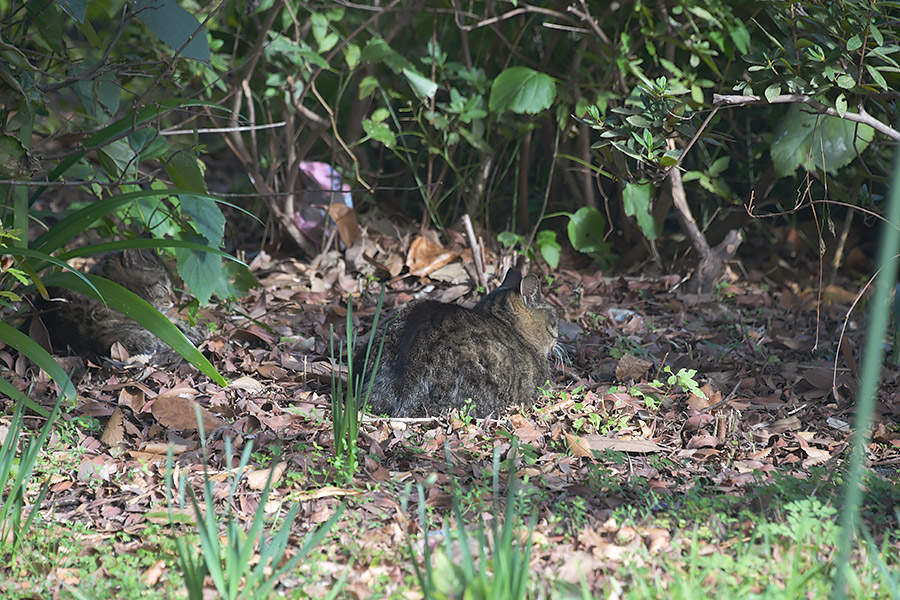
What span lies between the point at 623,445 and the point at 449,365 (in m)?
0.79

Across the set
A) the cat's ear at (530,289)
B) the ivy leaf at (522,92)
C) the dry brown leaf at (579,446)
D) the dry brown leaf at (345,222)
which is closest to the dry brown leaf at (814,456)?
the dry brown leaf at (579,446)

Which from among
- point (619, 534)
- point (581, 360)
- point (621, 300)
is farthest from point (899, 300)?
point (621, 300)

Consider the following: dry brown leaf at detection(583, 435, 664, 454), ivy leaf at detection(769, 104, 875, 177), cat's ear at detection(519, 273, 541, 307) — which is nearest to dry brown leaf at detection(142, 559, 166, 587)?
dry brown leaf at detection(583, 435, 664, 454)

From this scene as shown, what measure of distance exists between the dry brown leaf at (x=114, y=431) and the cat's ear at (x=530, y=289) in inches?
76.5

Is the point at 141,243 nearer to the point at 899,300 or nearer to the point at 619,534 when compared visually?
the point at 619,534

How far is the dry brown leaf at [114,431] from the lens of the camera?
341 centimetres

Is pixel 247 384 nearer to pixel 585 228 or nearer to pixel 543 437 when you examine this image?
pixel 543 437

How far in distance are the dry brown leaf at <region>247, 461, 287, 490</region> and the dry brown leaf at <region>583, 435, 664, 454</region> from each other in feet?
3.96

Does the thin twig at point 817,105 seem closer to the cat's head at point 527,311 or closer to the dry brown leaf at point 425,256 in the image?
the cat's head at point 527,311

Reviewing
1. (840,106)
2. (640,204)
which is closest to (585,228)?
(640,204)

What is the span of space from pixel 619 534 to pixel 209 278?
7.11 ft

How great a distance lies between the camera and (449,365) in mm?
3670

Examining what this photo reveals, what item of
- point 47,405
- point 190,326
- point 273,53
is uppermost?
point 273,53

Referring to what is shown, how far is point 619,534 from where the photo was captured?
2.66 m
